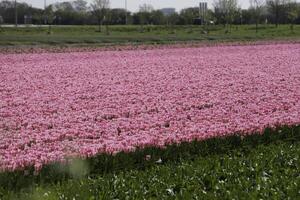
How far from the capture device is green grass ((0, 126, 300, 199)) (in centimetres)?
608

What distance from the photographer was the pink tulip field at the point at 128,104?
8867 mm

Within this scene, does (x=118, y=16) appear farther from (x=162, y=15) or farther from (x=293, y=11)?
(x=293, y=11)

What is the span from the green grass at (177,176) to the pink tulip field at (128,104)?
1.67ft

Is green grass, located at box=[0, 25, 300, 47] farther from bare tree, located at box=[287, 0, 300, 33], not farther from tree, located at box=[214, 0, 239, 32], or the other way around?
bare tree, located at box=[287, 0, 300, 33]

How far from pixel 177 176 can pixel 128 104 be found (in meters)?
5.95

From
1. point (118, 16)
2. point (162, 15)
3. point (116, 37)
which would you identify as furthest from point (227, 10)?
point (116, 37)

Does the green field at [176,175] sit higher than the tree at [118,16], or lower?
lower

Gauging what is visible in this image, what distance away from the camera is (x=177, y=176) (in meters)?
6.69

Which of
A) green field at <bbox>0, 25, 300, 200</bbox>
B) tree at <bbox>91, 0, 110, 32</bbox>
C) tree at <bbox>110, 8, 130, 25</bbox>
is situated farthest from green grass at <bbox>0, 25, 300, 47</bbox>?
tree at <bbox>110, 8, 130, 25</bbox>

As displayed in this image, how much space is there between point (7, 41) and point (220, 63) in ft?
60.8

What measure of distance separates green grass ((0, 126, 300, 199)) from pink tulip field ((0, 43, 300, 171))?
1.67 feet

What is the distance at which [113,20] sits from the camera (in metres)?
88.8

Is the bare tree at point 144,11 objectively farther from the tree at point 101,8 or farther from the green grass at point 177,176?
the green grass at point 177,176

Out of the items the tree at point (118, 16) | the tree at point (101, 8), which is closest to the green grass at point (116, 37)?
the tree at point (101, 8)
